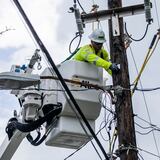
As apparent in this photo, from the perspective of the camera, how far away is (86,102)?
23.5 feet

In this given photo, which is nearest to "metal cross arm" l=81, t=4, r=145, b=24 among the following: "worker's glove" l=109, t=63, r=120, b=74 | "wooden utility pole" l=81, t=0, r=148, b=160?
"wooden utility pole" l=81, t=0, r=148, b=160

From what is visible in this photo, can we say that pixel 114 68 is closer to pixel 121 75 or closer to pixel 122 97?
pixel 121 75

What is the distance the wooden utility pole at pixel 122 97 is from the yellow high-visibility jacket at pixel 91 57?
0.77ft

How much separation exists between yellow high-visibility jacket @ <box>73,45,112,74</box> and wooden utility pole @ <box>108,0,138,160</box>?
0.24 metres

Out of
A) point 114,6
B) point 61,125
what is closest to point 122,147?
point 61,125

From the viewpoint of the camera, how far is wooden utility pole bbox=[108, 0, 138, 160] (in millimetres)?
6926

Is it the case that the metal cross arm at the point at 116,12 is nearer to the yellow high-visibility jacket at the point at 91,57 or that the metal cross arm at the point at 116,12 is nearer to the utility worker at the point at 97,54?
the utility worker at the point at 97,54

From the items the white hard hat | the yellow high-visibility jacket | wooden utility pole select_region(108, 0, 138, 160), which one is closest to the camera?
wooden utility pole select_region(108, 0, 138, 160)

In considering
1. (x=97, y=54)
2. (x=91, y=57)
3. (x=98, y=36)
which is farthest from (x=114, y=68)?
(x=98, y=36)

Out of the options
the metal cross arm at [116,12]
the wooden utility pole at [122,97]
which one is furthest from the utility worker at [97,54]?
the metal cross arm at [116,12]

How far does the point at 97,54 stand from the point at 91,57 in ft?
1.42

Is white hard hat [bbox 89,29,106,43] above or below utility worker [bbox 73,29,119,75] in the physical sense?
above

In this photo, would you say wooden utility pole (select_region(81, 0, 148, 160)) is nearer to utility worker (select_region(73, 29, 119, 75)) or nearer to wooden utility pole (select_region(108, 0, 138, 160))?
wooden utility pole (select_region(108, 0, 138, 160))

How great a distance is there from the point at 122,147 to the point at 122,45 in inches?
72.1
